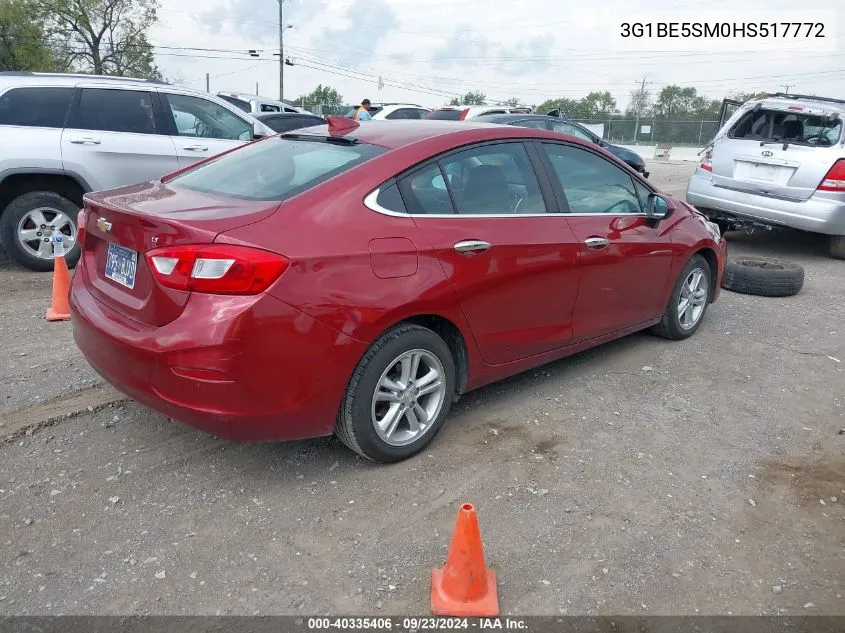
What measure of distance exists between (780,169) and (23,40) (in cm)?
4575

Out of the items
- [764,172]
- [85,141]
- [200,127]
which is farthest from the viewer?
[764,172]

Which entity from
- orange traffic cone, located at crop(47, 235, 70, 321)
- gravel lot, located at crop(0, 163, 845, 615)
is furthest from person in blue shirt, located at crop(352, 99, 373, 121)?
gravel lot, located at crop(0, 163, 845, 615)

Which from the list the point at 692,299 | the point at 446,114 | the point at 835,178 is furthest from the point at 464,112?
the point at 692,299

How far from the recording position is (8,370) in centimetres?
441

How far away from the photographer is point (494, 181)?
150 inches

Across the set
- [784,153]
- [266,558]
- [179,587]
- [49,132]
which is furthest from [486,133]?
[784,153]

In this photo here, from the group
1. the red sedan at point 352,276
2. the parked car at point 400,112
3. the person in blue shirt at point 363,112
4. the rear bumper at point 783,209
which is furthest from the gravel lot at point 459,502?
the parked car at point 400,112

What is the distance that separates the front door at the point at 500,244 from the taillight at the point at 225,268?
0.83 m

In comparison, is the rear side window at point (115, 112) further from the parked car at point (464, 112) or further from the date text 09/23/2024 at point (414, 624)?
the parked car at point (464, 112)

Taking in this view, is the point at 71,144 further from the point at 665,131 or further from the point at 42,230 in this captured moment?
the point at 665,131

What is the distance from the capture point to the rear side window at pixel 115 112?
22.1 ft

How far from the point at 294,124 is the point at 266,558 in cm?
1187

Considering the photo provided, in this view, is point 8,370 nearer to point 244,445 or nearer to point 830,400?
point 244,445

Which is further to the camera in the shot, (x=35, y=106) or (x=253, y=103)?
(x=253, y=103)
